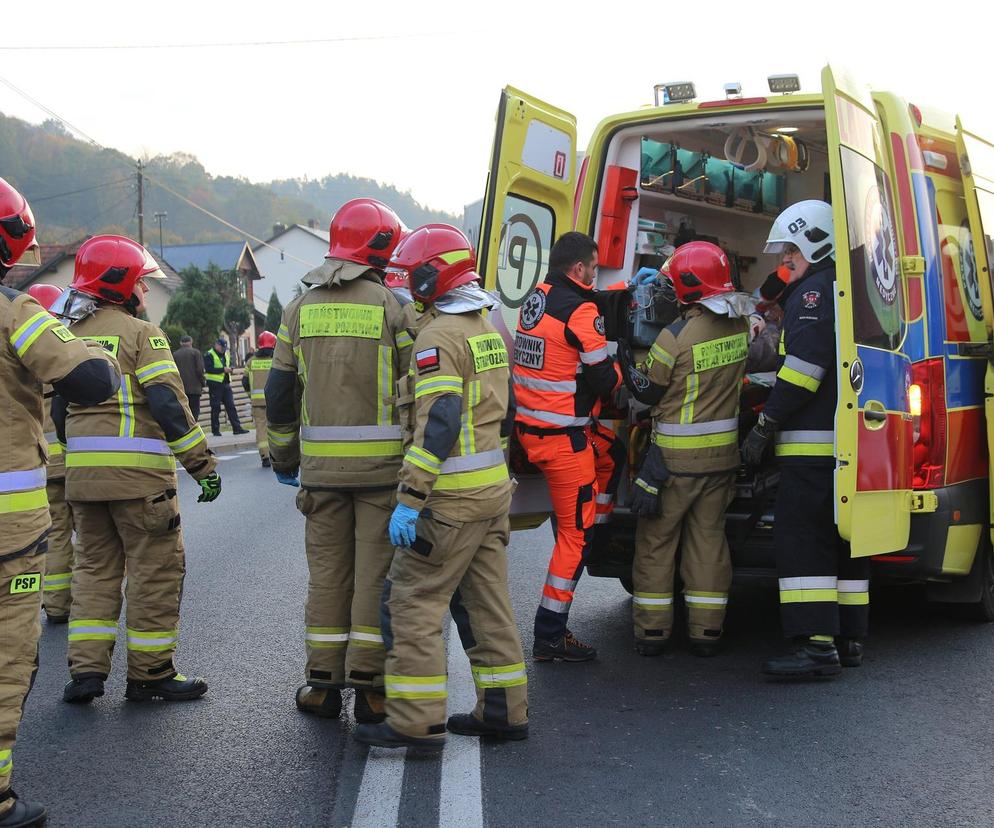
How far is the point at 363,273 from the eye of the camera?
4.56 m

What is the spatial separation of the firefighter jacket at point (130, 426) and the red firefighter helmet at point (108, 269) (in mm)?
75

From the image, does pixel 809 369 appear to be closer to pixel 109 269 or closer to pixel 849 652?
→ pixel 849 652

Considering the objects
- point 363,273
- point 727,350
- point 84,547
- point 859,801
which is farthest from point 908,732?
point 84,547

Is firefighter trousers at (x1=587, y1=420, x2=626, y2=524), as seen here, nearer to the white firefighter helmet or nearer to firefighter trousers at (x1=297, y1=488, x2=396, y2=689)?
the white firefighter helmet

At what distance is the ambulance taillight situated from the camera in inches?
204

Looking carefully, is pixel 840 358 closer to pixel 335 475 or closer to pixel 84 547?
pixel 335 475

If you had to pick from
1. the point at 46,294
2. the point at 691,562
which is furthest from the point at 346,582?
the point at 46,294

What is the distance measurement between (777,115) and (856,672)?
273 centimetres

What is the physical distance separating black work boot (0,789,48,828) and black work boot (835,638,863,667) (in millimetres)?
3443

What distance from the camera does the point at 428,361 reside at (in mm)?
4066

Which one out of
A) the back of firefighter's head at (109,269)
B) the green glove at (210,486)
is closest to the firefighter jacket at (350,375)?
the green glove at (210,486)

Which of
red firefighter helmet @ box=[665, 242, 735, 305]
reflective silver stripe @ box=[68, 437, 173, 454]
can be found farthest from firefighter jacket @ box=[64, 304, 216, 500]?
red firefighter helmet @ box=[665, 242, 735, 305]

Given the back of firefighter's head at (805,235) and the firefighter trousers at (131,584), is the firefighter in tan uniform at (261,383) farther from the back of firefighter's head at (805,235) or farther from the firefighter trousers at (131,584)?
the back of firefighter's head at (805,235)

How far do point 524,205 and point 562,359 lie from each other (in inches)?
35.6
